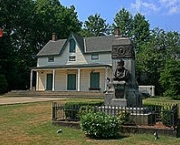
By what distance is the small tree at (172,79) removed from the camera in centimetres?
2852

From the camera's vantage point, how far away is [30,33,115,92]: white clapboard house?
3431cm

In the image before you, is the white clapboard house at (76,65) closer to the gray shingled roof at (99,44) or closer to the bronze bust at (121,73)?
the gray shingled roof at (99,44)

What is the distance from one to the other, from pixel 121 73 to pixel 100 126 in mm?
3841

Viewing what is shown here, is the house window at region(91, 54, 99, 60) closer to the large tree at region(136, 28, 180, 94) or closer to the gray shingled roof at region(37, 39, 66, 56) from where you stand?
the gray shingled roof at region(37, 39, 66, 56)

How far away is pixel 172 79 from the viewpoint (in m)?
29.1

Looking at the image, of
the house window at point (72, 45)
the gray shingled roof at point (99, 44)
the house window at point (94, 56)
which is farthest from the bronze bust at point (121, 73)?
the house window at point (72, 45)

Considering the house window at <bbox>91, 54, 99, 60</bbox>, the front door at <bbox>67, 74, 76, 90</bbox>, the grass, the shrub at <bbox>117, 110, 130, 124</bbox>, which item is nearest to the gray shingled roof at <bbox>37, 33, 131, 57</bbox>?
the house window at <bbox>91, 54, 99, 60</bbox>

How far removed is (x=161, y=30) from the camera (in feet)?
137

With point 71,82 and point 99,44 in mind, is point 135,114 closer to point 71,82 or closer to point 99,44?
point 71,82

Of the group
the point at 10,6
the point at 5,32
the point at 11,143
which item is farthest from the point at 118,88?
the point at 10,6

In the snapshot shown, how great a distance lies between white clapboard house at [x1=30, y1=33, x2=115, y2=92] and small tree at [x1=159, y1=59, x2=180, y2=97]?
663 centimetres

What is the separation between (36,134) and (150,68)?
1190 inches

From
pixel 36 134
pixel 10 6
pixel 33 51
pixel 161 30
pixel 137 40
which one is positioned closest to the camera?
pixel 36 134

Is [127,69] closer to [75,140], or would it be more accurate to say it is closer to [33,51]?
[75,140]
